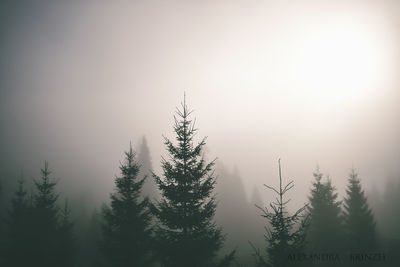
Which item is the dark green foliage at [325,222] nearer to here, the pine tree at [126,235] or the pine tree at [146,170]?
the pine tree at [126,235]

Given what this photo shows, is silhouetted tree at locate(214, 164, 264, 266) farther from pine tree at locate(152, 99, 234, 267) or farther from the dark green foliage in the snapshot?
pine tree at locate(152, 99, 234, 267)

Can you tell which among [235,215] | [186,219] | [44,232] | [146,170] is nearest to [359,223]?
[235,215]

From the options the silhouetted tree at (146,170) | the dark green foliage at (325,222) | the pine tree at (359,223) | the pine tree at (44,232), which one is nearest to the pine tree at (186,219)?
the pine tree at (44,232)

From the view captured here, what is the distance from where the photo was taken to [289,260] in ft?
31.8

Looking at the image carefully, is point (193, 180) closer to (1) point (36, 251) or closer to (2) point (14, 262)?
(1) point (36, 251)

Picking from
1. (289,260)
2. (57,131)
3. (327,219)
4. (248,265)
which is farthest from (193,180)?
(57,131)

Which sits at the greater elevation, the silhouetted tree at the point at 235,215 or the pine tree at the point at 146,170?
the pine tree at the point at 146,170

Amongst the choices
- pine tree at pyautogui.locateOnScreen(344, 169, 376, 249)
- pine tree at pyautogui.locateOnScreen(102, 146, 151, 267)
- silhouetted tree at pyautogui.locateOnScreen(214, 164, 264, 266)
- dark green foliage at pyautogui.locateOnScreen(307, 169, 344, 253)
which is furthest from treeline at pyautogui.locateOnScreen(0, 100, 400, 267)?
silhouetted tree at pyautogui.locateOnScreen(214, 164, 264, 266)

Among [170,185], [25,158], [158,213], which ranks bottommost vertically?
[158,213]

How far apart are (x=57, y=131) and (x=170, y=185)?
212 metres

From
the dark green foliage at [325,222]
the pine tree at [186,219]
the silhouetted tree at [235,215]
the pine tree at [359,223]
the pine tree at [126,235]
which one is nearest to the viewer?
the pine tree at [186,219]

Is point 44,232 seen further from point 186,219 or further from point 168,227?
point 186,219

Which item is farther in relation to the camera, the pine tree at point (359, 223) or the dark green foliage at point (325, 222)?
the pine tree at point (359, 223)

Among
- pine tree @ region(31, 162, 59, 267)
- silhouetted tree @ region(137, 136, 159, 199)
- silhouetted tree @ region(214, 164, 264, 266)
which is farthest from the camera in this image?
silhouetted tree @ region(214, 164, 264, 266)
